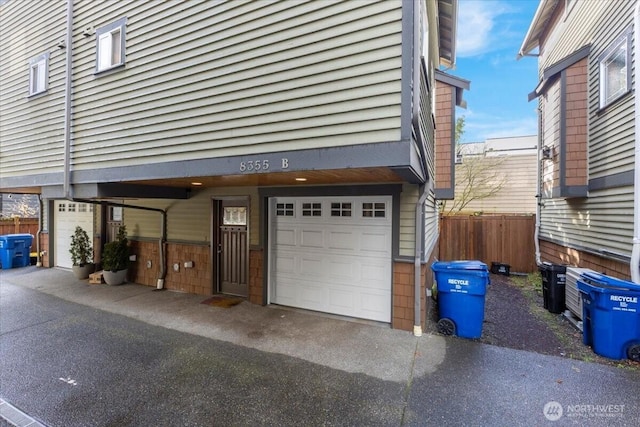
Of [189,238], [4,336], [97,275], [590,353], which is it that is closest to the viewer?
[590,353]

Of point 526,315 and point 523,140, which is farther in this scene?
point 523,140

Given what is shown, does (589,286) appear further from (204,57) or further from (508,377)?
(204,57)

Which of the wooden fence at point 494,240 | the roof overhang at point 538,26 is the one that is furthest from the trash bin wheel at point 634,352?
the roof overhang at point 538,26

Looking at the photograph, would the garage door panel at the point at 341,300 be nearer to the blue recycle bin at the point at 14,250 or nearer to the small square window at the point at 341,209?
the small square window at the point at 341,209

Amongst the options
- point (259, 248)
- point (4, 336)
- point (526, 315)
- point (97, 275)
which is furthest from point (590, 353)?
point (97, 275)

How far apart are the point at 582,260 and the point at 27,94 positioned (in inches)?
506

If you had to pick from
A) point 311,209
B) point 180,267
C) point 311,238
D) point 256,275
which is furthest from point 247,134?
point 180,267

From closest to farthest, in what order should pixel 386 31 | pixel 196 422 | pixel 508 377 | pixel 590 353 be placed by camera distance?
pixel 196 422
pixel 386 31
pixel 508 377
pixel 590 353

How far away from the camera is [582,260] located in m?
6.70

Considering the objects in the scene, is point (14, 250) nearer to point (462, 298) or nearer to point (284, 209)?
point (284, 209)

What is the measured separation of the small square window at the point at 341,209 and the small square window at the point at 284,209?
0.85 m

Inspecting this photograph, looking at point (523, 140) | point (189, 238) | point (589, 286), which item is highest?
point (523, 140)

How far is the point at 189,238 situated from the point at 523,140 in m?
16.9

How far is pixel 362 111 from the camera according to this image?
3223 millimetres
